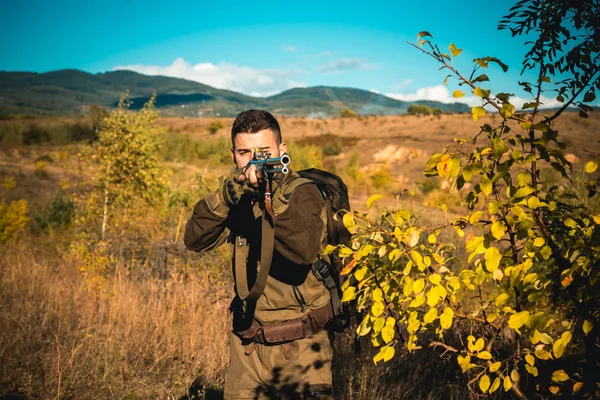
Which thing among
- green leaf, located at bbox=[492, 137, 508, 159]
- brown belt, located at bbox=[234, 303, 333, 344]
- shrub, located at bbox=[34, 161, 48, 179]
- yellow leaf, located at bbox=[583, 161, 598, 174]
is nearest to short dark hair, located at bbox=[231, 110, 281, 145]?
brown belt, located at bbox=[234, 303, 333, 344]

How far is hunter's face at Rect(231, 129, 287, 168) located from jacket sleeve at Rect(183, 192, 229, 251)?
0.39 meters

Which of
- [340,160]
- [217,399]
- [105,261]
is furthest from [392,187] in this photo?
[217,399]

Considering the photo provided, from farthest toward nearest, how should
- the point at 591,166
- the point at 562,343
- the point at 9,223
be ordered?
the point at 9,223 < the point at 591,166 < the point at 562,343

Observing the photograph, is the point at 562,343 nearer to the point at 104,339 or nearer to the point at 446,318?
the point at 446,318

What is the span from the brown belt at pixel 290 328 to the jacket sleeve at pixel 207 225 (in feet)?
1.89

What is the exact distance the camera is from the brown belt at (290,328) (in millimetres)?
2256

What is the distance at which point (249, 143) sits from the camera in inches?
93.7

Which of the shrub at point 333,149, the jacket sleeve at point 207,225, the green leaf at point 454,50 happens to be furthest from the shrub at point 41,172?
the shrub at point 333,149

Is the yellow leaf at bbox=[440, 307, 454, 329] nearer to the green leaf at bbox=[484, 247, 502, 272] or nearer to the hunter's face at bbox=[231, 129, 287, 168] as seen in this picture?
the green leaf at bbox=[484, 247, 502, 272]

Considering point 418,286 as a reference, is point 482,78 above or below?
above

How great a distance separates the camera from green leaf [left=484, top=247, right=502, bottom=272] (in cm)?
138

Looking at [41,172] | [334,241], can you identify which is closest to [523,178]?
[334,241]

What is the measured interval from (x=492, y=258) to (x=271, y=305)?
1.35 metres

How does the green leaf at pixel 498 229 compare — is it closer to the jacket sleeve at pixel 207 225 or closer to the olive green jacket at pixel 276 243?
the olive green jacket at pixel 276 243
